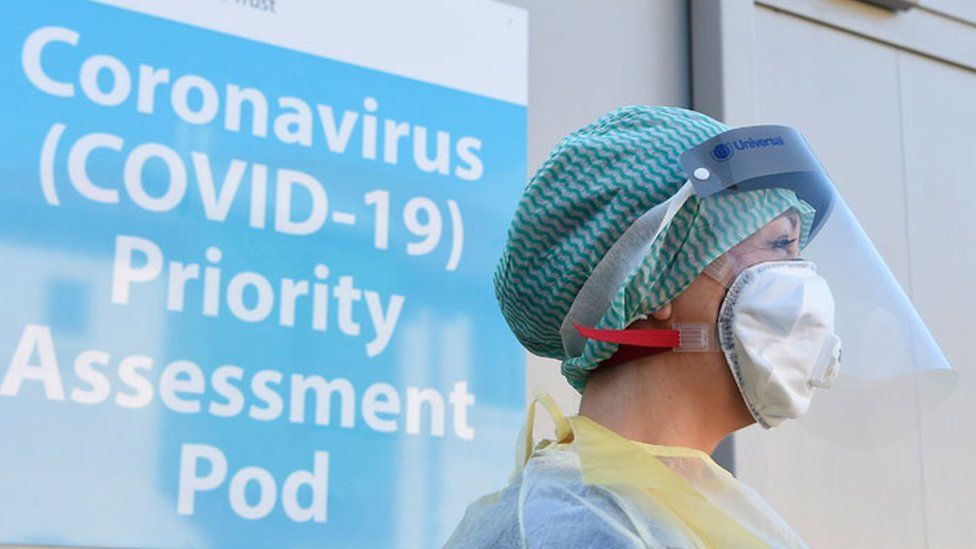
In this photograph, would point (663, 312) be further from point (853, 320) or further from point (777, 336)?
point (853, 320)

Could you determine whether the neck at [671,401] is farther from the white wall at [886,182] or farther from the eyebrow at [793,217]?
the white wall at [886,182]

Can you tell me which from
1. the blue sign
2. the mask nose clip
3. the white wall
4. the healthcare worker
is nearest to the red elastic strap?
the healthcare worker

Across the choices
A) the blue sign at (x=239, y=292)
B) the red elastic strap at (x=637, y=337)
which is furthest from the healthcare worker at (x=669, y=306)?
the blue sign at (x=239, y=292)

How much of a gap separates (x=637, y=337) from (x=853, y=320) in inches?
12.7

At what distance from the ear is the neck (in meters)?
0.04

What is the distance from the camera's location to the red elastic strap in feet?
5.45

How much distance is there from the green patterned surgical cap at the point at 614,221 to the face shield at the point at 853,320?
Answer: 3 centimetres

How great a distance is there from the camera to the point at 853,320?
1.84 meters

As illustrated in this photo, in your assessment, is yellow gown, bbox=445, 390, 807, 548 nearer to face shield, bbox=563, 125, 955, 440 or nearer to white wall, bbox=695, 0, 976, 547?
face shield, bbox=563, 125, 955, 440

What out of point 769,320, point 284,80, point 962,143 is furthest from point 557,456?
point 962,143

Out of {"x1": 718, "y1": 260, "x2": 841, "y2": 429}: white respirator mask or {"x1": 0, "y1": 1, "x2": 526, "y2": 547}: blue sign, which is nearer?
{"x1": 718, "y1": 260, "x2": 841, "y2": 429}: white respirator mask

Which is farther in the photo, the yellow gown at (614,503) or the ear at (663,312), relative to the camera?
the ear at (663,312)

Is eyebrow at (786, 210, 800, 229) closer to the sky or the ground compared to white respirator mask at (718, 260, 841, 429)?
closer to the sky

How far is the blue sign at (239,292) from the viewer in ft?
8.13
